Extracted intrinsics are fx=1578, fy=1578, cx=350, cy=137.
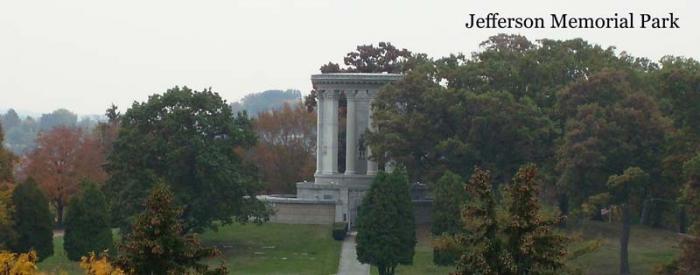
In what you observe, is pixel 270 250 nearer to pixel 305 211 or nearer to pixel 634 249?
pixel 305 211

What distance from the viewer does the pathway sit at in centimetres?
7031


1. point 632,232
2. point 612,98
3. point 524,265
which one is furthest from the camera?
point 632,232

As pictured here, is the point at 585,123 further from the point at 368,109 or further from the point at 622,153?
the point at 368,109

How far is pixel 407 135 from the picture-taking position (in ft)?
270

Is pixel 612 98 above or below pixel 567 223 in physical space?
above

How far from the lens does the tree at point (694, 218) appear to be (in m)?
56.0

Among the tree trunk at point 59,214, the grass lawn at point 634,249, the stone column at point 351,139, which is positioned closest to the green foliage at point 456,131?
the grass lawn at point 634,249

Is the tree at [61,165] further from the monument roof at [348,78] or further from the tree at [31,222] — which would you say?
the tree at [31,222]

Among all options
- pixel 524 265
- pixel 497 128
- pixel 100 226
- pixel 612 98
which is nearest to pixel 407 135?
pixel 497 128

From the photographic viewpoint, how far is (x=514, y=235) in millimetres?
→ 36125

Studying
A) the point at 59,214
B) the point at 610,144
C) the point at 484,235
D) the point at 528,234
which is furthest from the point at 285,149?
the point at 528,234

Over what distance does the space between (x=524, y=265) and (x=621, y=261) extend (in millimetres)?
36343

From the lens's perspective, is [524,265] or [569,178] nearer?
[524,265]

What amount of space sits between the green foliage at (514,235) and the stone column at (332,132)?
54084 mm
